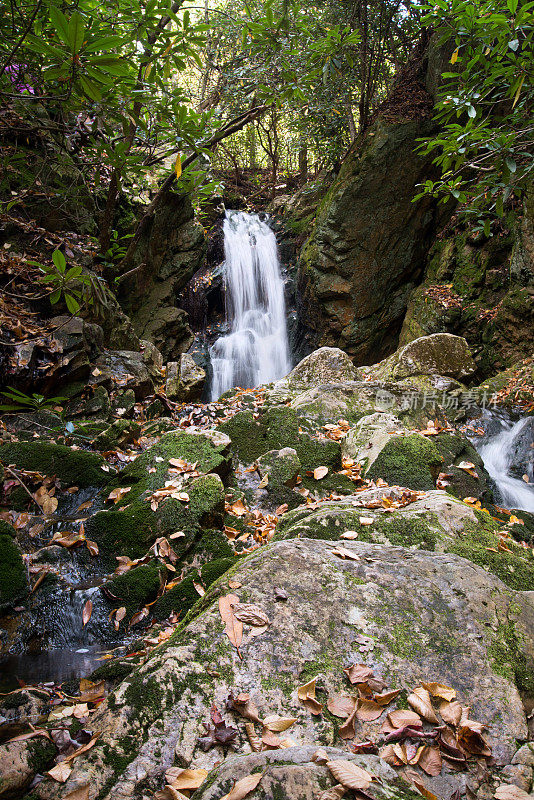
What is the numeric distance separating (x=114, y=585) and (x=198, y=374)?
5.28 metres

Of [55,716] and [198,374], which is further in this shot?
[198,374]

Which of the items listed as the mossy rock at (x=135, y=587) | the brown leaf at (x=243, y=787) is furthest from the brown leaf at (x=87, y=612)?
the brown leaf at (x=243, y=787)

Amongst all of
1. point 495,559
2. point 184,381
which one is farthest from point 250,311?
point 495,559

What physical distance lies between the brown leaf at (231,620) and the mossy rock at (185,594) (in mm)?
1044

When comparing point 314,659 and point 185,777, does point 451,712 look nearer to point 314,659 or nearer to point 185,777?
point 314,659

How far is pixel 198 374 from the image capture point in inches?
310

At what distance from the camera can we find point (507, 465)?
5797mm

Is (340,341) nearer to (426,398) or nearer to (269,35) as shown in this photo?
(426,398)

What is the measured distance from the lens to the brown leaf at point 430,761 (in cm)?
129

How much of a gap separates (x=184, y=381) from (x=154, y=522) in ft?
15.0

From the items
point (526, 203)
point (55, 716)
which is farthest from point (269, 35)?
point (526, 203)

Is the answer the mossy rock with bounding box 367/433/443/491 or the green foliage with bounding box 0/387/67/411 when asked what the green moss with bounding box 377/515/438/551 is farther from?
the green foliage with bounding box 0/387/67/411

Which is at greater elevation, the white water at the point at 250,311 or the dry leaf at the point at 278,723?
the white water at the point at 250,311

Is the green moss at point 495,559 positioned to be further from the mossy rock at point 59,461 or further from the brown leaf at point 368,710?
the mossy rock at point 59,461
